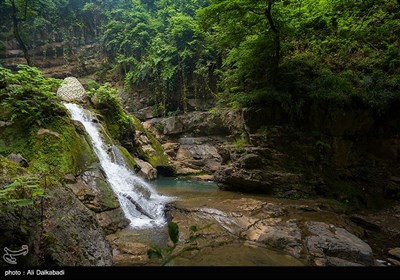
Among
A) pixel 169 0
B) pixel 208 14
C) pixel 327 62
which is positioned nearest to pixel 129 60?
pixel 169 0

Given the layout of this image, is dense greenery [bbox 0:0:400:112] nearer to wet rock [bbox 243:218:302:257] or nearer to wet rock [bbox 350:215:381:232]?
wet rock [bbox 350:215:381:232]

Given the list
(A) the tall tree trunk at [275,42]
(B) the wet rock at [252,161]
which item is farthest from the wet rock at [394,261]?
(A) the tall tree trunk at [275,42]

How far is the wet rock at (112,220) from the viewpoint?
653cm

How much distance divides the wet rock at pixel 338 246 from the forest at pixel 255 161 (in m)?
0.02

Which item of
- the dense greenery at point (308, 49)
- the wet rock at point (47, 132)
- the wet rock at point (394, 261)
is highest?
the dense greenery at point (308, 49)

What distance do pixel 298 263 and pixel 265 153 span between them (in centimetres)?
532

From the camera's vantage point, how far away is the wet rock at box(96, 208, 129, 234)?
6531 mm

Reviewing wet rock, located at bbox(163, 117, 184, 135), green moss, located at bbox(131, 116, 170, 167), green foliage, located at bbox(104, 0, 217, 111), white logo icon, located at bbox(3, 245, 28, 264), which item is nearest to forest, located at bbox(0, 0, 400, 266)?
white logo icon, located at bbox(3, 245, 28, 264)

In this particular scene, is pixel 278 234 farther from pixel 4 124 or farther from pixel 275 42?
pixel 4 124

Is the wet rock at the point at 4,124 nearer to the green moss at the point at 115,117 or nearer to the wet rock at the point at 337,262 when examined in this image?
the green moss at the point at 115,117

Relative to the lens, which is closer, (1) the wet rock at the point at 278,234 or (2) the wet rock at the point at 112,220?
(1) the wet rock at the point at 278,234

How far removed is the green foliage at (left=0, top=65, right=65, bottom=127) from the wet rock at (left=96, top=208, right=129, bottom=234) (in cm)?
348

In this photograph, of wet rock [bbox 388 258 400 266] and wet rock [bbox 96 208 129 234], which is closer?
wet rock [bbox 388 258 400 266]
